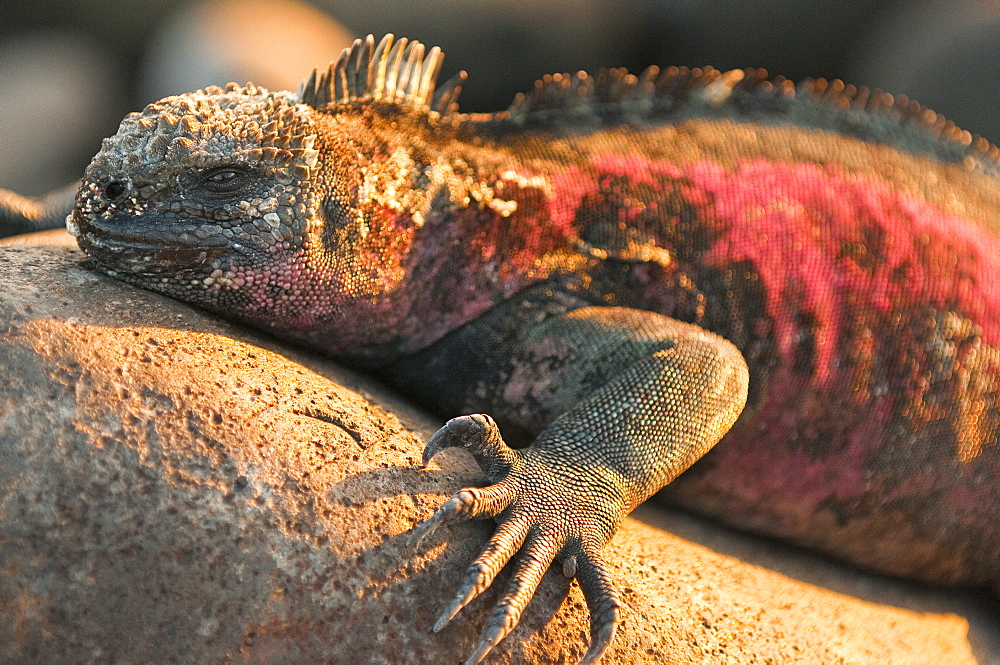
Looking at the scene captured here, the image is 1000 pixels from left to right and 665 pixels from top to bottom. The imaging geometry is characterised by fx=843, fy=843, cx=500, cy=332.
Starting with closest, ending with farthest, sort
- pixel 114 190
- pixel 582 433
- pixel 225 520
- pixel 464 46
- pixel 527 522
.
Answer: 1. pixel 225 520
2. pixel 527 522
3. pixel 114 190
4. pixel 582 433
5. pixel 464 46

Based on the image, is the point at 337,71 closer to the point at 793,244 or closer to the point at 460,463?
the point at 460,463

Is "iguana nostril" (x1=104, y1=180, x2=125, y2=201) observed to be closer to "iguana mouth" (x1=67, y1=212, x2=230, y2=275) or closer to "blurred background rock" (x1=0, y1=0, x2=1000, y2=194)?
"iguana mouth" (x1=67, y1=212, x2=230, y2=275)

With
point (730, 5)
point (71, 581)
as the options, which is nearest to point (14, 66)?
point (730, 5)

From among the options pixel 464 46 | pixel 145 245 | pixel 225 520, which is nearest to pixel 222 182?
pixel 145 245

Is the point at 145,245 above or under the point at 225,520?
above

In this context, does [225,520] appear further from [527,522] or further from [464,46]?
[464,46]

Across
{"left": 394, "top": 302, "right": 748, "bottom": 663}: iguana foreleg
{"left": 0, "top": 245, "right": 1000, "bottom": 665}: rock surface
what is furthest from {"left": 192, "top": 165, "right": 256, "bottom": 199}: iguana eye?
{"left": 394, "top": 302, "right": 748, "bottom": 663}: iguana foreleg
